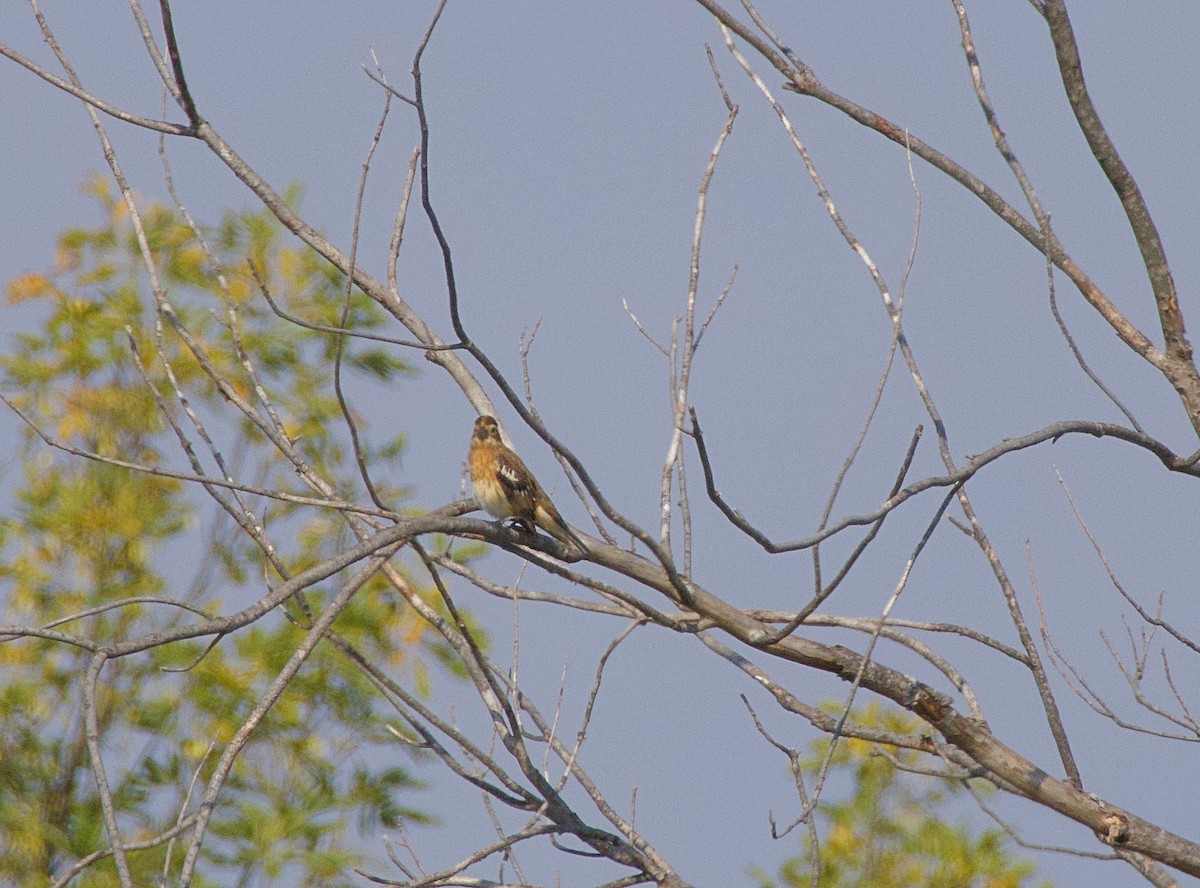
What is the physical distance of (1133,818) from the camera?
4684 millimetres

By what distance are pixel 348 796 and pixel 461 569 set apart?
5290 mm

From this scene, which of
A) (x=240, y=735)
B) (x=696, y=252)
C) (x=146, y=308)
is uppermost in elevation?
(x=146, y=308)

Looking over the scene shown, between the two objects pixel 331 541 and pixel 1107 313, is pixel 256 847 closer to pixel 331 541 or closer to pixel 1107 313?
pixel 331 541

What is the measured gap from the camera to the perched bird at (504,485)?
18.4ft

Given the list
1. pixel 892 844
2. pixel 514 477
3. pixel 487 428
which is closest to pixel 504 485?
pixel 514 477

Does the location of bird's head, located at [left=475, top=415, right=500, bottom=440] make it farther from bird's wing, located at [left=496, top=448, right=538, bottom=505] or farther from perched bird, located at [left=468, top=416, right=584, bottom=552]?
bird's wing, located at [left=496, top=448, right=538, bottom=505]

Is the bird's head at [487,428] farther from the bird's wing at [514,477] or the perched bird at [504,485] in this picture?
the bird's wing at [514,477]

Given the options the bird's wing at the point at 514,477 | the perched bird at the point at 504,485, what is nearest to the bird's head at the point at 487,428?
the perched bird at the point at 504,485

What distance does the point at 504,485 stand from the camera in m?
6.11

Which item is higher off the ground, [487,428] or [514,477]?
[487,428]

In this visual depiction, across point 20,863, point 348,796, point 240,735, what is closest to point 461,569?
point 240,735

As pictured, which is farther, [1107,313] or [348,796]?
[348,796]

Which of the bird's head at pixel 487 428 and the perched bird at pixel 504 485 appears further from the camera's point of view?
the bird's head at pixel 487 428

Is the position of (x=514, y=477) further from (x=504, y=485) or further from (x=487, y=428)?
(x=487, y=428)
